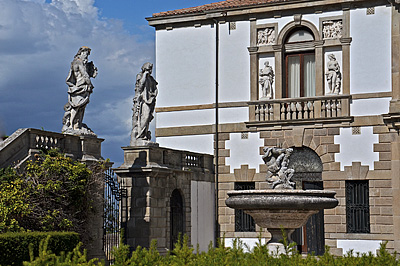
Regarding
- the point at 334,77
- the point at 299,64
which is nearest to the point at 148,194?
the point at 334,77

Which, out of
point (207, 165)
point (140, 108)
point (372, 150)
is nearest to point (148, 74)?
point (140, 108)

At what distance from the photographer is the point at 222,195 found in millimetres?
24281

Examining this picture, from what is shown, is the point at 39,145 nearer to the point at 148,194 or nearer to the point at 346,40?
the point at 148,194

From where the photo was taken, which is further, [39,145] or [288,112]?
[288,112]

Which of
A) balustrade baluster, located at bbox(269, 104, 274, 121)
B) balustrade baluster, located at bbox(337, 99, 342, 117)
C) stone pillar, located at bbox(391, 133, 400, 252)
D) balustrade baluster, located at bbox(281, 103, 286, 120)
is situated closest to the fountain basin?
stone pillar, located at bbox(391, 133, 400, 252)

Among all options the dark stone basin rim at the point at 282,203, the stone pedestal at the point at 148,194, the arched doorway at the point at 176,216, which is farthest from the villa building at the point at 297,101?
the dark stone basin rim at the point at 282,203

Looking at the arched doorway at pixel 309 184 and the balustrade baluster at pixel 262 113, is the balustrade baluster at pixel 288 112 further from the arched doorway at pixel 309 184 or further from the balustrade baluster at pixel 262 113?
the arched doorway at pixel 309 184

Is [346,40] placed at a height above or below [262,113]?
above

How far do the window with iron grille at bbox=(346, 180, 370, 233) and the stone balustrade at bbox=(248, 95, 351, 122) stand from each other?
2206 mm

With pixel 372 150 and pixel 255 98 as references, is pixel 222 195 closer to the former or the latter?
pixel 255 98

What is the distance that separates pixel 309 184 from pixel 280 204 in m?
8.81

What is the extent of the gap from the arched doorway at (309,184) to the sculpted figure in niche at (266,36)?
3.69m

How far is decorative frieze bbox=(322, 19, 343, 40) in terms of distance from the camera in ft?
77.0

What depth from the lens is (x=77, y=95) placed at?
17297 millimetres
